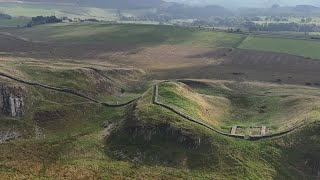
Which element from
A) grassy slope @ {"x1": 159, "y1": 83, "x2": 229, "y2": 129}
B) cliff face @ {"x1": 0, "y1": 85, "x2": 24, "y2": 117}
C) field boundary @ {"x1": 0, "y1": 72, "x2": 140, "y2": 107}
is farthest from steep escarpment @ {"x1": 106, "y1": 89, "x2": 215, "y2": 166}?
cliff face @ {"x1": 0, "y1": 85, "x2": 24, "y2": 117}

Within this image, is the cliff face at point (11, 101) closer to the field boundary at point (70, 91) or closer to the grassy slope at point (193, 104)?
the field boundary at point (70, 91)

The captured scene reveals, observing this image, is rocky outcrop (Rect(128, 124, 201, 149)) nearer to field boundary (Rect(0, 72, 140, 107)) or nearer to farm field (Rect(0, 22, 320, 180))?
farm field (Rect(0, 22, 320, 180))

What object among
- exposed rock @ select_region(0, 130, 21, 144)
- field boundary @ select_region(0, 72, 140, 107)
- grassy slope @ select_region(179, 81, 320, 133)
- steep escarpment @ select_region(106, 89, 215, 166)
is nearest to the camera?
steep escarpment @ select_region(106, 89, 215, 166)

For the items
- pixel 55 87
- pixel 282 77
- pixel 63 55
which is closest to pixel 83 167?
pixel 55 87

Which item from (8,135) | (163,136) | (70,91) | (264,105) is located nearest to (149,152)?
(163,136)

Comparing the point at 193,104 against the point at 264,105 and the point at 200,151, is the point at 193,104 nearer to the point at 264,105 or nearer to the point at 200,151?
the point at 200,151
